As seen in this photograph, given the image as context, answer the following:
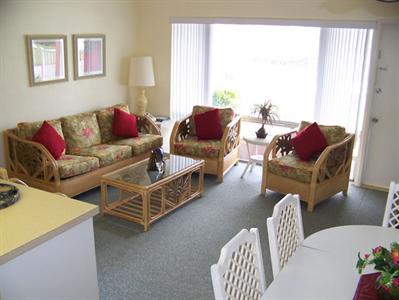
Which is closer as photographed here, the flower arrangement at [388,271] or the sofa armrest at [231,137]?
the flower arrangement at [388,271]

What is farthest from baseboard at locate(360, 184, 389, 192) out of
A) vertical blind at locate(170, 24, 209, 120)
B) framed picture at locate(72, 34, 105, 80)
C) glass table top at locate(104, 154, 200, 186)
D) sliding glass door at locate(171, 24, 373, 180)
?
framed picture at locate(72, 34, 105, 80)

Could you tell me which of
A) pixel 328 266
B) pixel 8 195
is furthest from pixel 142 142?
pixel 328 266

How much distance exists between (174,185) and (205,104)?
2.08 meters

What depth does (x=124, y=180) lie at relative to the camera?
4.07m

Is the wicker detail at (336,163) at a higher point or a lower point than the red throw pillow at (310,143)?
lower

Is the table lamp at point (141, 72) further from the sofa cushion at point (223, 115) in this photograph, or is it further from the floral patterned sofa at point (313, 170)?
the floral patterned sofa at point (313, 170)

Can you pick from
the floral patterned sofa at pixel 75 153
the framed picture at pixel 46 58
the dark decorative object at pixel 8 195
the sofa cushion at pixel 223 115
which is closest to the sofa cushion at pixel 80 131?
the floral patterned sofa at pixel 75 153

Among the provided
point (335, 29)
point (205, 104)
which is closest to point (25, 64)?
point (205, 104)

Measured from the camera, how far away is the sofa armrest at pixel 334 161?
4414 mm

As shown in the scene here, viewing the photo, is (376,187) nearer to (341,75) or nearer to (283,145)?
(283,145)

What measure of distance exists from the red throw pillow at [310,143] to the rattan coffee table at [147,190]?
1.13m

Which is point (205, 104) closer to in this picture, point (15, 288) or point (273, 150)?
point (273, 150)

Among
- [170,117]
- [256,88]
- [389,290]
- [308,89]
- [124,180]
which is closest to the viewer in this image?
[389,290]

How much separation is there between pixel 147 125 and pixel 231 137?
1.20 m
